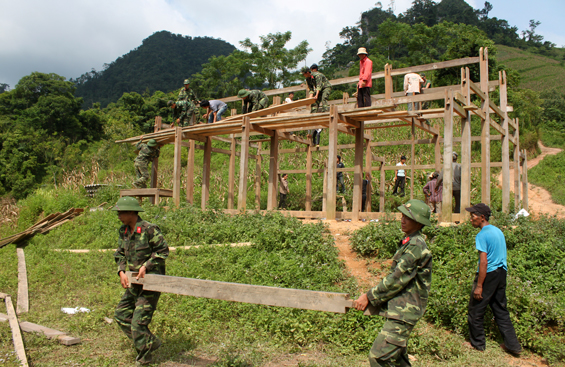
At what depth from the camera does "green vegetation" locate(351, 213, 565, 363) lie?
18.7 feet

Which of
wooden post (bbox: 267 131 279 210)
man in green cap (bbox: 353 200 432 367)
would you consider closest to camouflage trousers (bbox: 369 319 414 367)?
man in green cap (bbox: 353 200 432 367)

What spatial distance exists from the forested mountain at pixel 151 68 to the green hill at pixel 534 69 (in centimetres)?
6203

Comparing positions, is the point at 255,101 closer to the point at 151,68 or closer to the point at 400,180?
the point at 400,180

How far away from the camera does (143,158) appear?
13992mm

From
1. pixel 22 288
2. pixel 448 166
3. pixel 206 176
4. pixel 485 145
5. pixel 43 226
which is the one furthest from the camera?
pixel 206 176

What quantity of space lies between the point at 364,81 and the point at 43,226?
1019 centimetres

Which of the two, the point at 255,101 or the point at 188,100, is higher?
the point at 188,100

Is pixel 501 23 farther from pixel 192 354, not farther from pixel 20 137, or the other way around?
pixel 192 354

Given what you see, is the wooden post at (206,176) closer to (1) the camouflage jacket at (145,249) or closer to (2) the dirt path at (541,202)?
(1) the camouflage jacket at (145,249)

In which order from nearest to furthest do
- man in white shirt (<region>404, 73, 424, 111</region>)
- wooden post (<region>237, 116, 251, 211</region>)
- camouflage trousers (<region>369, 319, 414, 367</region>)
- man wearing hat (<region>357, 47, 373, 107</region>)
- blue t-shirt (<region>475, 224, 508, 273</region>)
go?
1. camouflage trousers (<region>369, 319, 414, 367</region>)
2. blue t-shirt (<region>475, 224, 508, 273</region>)
3. man wearing hat (<region>357, 47, 373, 107</region>)
4. man in white shirt (<region>404, 73, 424, 111</region>)
5. wooden post (<region>237, 116, 251, 211</region>)

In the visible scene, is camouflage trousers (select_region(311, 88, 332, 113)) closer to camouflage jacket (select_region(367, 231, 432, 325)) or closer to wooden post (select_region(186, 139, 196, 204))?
wooden post (select_region(186, 139, 196, 204))

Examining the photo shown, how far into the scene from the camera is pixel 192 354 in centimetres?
498

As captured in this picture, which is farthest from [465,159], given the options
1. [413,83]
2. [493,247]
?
[493,247]

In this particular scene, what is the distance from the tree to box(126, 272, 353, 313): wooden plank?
38.6m
